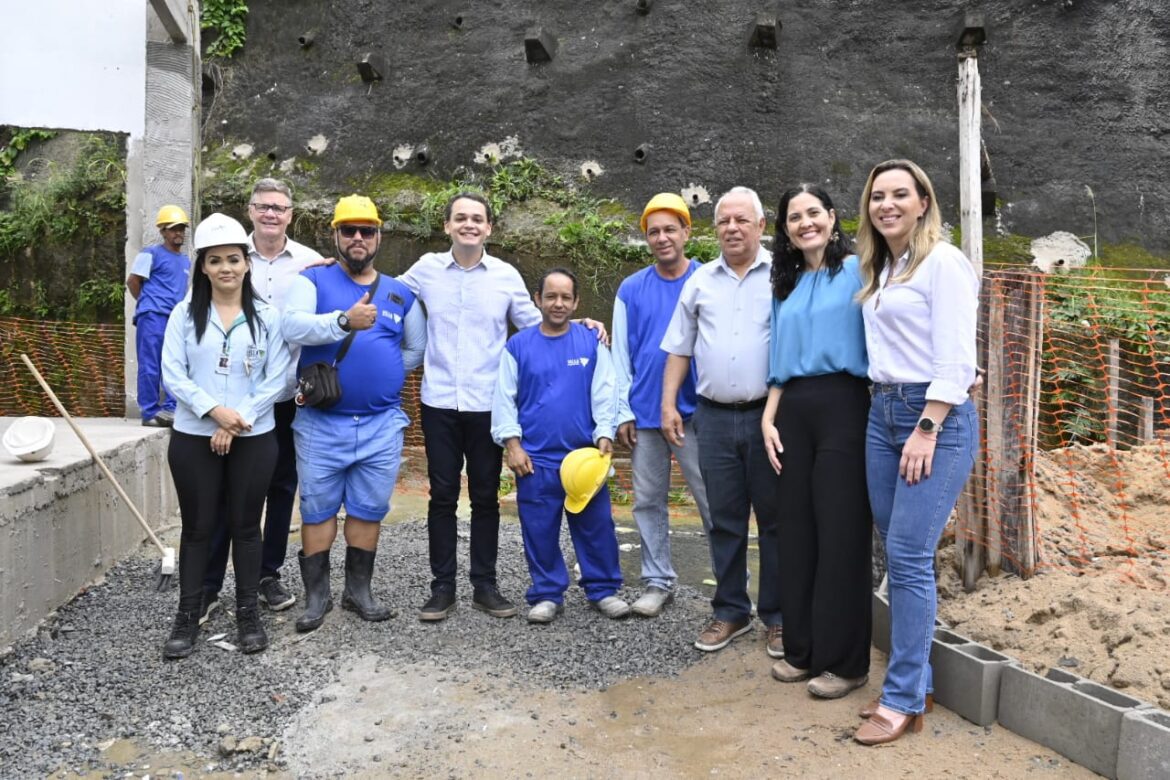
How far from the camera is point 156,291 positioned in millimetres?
7754

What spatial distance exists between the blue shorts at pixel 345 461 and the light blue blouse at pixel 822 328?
1.99 metres

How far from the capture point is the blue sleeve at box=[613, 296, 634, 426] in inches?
195

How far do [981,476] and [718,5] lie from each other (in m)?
9.12

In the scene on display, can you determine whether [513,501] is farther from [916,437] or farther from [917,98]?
[917,98]

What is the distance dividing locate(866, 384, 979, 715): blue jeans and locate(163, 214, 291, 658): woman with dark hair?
2687 millimetres

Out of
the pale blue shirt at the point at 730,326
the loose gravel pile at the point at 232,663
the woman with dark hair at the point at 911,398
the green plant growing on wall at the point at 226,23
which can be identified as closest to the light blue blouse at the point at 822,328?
the woman with dark hair at the point at 911,398

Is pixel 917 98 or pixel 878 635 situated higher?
pixel 917 98

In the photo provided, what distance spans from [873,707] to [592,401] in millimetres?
1993

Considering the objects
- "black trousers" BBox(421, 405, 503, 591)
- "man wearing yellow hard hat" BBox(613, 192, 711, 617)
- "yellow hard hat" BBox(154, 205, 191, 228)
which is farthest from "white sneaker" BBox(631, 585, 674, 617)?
"yellow hard hat" BBox(154, 205, 191, 228)

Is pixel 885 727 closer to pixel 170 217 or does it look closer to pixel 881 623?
pixel 881 623

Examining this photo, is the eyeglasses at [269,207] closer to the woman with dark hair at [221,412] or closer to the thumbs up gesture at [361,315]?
the woman with dark hair at [221,412]

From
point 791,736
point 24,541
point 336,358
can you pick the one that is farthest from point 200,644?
point 791,736

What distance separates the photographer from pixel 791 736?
362 cm

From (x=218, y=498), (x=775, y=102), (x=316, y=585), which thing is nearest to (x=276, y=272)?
(x=218, y=498)
